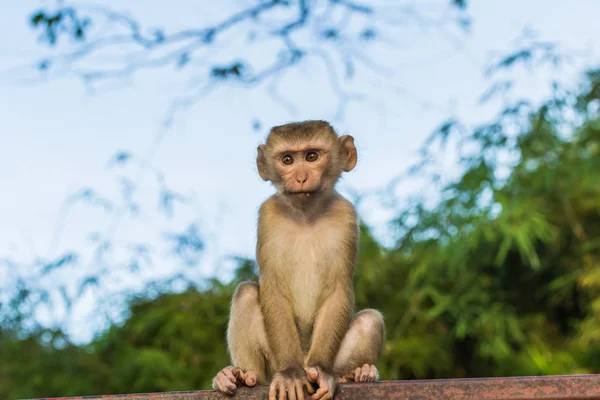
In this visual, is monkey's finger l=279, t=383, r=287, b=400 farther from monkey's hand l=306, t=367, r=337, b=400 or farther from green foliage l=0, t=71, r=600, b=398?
green foliage l=0, t=71, r=600, b=398

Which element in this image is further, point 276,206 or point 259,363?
point 276,206

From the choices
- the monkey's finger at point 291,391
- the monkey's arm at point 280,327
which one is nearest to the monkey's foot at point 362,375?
the monkey's arm at point 280,327

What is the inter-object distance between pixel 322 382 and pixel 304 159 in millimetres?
1456

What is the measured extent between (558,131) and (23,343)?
6.74 metres

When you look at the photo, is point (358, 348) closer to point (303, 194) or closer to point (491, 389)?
point (303, 194)

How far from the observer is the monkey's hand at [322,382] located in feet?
12.7

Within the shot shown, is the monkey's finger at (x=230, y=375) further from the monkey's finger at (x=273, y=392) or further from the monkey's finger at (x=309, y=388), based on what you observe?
the monkey's finger at (x=309, y=388)

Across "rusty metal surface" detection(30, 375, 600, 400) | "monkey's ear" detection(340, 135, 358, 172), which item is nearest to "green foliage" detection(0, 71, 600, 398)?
"monkey's ear" detection(340, 135, 358, 172)

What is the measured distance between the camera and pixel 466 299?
8.98 m

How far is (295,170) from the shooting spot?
15.6 ft

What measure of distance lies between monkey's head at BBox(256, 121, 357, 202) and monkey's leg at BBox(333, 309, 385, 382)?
2.79 ft

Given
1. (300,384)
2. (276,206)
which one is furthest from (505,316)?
(300,384)

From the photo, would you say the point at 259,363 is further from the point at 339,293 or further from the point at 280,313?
the point at 339,293

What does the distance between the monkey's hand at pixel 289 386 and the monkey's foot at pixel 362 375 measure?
38 centimetres
